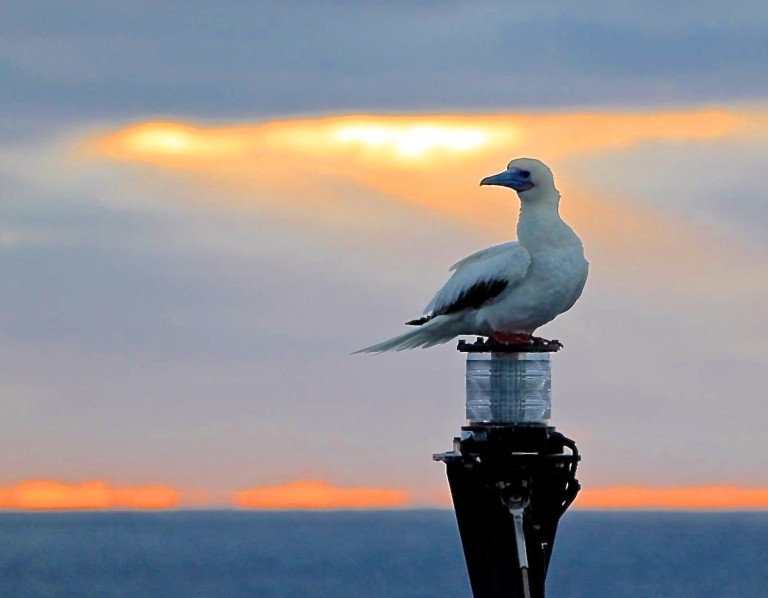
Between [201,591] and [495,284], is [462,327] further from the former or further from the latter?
[201,591]

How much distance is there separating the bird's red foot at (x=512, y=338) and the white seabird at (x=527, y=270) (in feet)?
0.08

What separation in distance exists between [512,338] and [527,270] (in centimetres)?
128

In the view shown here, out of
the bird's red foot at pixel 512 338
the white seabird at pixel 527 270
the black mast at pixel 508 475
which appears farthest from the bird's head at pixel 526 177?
the black mast at pixel 508 475

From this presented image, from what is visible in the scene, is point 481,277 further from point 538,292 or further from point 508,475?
point 508,475

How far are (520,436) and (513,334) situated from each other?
307 centimetres

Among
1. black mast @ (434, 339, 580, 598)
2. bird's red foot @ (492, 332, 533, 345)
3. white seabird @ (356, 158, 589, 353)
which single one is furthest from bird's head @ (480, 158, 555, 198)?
black mast @ (434, 339, 580, 598)

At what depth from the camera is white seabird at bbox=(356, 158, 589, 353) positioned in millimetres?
22000

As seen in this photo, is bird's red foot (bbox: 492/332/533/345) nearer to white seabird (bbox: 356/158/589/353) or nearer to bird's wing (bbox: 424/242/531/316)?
white seabird (bbox: 356/158/589/353)

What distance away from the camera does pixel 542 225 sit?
22188 millimetres

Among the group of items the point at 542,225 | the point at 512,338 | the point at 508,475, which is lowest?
the point at 508,475

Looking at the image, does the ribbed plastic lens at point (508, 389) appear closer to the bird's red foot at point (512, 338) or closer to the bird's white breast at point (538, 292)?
the bird's red foot at point (512, 338)

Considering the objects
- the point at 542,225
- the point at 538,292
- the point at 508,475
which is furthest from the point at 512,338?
the point at 508,475

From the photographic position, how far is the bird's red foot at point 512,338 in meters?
19.9

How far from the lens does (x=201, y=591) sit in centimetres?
19712
